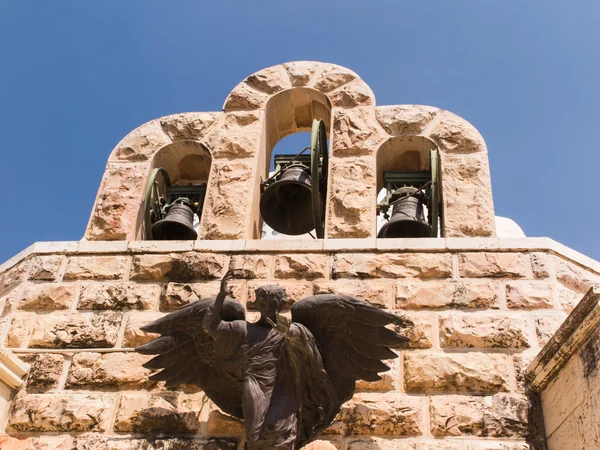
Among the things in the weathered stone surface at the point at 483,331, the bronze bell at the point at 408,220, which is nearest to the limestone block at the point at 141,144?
the bronze bell at the point at 408,220

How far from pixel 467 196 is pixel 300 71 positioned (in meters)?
2.10

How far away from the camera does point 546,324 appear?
5.78 m

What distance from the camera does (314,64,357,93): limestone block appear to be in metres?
7.80

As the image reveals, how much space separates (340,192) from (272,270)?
107 cm

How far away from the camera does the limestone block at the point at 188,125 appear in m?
7.68

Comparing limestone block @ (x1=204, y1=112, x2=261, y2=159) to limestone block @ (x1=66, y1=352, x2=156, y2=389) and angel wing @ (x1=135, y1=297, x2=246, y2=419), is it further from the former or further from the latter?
angel wing @ (x1=135, y1=297, x2=246, y2=419)

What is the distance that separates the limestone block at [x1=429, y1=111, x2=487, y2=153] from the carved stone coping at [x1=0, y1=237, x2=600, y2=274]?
1.20 m

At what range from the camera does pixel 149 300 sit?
20.4 ft

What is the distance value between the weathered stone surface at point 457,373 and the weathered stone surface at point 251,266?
127cm

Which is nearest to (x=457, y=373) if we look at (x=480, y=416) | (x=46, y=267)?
(x=480, y=416)

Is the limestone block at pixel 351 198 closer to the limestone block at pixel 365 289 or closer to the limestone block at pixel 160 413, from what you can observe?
the limestone block at pixel 365 289

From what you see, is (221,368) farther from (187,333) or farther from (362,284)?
(362,284)

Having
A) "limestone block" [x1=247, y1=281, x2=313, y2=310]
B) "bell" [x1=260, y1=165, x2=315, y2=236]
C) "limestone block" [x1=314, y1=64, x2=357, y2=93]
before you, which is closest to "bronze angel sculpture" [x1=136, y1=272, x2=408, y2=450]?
"limestone block" [x1=247, y1=281, x2=313, y2=310]

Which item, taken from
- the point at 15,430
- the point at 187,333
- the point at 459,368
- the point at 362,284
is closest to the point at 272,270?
the point at 362,284
